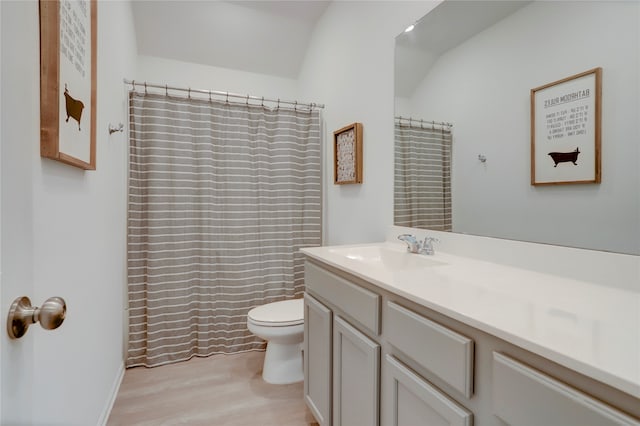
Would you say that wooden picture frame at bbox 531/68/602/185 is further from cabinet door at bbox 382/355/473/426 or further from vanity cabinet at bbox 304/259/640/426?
cabinet door at bbox 382/355/473/426

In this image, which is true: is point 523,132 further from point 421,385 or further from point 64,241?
point 64,241

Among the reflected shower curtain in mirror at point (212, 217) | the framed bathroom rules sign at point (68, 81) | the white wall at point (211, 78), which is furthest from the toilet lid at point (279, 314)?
the white wall at point (211, 78)

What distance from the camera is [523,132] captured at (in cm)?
115

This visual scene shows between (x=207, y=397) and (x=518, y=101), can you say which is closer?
(x=518, y=101)

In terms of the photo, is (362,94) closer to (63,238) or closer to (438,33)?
(438,33)

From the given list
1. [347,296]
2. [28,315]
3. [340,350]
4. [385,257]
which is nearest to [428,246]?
[385,257]

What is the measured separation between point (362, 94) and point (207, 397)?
2.06 meters

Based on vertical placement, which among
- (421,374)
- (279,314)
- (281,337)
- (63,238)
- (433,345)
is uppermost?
(63,238)

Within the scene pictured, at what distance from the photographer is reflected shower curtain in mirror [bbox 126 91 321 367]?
2.12 meters

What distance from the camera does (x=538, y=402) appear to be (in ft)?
1.82

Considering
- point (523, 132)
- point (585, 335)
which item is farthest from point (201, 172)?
point (585, 335)

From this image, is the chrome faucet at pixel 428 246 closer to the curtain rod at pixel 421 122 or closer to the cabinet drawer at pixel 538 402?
the curtain rod at pixel 421 122

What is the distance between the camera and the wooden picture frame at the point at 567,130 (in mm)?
944

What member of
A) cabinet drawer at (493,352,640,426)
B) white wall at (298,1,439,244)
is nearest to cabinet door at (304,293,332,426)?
white wall at (298,1,439,244)
